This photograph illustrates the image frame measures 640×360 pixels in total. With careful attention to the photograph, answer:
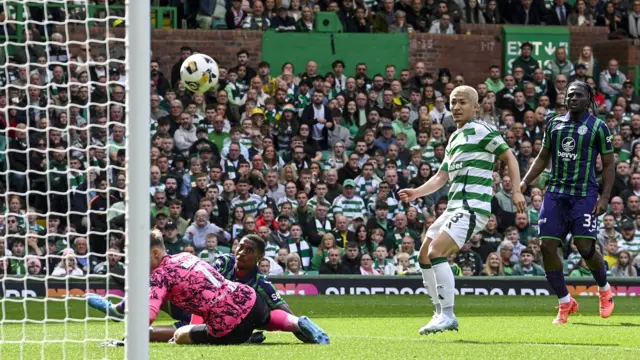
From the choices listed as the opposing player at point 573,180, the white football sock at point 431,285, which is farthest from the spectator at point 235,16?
the white football sock at point 431,285

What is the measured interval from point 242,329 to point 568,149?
3.87 meters

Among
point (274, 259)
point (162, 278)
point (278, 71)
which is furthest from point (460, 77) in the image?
point (162, 278)

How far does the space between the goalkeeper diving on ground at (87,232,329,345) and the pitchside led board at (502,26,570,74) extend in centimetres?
1532

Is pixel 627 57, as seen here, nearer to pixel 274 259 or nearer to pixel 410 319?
pixel 274 259

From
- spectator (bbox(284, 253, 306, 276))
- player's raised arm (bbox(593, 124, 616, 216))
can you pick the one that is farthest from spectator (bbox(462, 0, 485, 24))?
player's raised arm (bbox(593, 124, 616, 216))

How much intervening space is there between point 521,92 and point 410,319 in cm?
1010

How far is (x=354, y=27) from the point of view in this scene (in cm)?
2283

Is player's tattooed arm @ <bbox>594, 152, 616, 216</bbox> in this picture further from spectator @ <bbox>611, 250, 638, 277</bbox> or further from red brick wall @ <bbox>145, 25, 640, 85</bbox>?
red brick wall @ <bbox>145, 25, 640, 85</bbox>

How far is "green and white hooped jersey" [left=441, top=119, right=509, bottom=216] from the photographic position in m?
9.62

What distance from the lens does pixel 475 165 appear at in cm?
962

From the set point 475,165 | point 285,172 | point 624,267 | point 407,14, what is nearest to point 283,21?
point 407,14

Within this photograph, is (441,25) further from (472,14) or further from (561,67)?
(561,67)

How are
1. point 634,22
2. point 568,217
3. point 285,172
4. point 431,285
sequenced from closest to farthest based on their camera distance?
point 431,285, point 568,217, point 285,172, point 634,22

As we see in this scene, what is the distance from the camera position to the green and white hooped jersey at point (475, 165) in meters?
9.62
